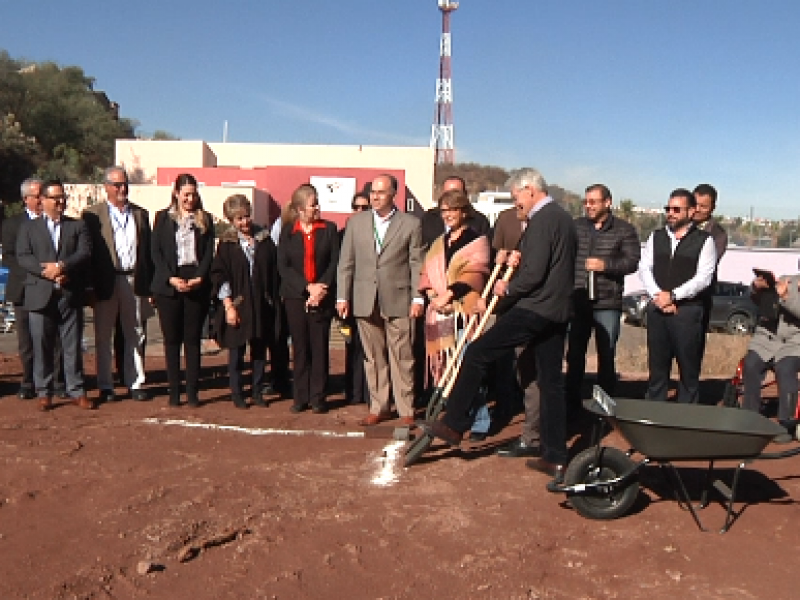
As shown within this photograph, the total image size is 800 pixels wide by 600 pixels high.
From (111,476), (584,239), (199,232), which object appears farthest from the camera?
(199,232)

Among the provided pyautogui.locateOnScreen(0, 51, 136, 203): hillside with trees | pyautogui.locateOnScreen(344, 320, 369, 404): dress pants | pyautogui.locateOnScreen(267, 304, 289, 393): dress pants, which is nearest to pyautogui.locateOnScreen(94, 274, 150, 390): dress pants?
pyautogui.locateOnScreen(267, 304, 289, 393): dress pants

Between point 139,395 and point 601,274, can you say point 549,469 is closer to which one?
point 601,274

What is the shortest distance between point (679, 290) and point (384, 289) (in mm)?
2378

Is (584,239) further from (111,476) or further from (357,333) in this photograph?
(111,476)

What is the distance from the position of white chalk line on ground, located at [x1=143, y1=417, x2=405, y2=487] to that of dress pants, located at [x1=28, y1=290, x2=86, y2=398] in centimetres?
101

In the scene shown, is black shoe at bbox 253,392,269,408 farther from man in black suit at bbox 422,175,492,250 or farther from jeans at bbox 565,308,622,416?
jeans at bbox 565,308,622,416

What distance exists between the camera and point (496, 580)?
13.3ft

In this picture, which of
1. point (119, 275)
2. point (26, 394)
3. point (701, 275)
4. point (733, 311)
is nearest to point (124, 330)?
point (119, 275)

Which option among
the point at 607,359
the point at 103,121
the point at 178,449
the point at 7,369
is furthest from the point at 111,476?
the point at 103,121

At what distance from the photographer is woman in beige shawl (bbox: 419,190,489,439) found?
6469 millimetres

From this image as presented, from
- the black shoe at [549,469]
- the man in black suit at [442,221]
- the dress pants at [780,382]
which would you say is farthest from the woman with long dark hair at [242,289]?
the dress pants at [780,382]

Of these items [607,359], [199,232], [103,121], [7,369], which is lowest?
[7,369]

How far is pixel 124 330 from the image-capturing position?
8.09 meters

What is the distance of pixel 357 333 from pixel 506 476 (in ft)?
8.50
